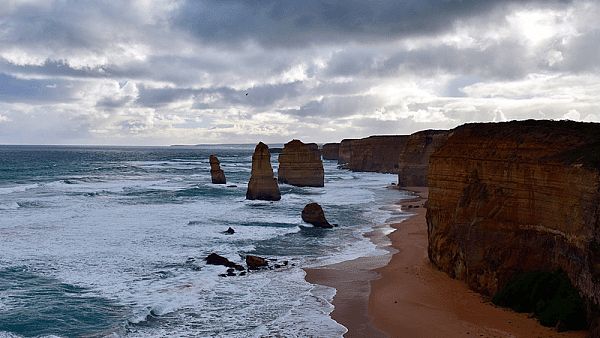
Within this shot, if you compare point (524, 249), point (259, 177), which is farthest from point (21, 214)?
point (524, 249)

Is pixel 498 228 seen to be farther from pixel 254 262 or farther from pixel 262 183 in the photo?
pixel 262 183

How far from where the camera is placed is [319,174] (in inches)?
2013

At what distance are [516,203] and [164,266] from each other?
13.7m

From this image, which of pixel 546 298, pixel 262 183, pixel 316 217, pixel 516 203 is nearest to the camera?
pixel 546 298

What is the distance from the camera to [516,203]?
12688mm

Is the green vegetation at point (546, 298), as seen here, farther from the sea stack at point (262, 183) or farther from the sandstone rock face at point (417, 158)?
the sandstone rock face at point (417, 158)

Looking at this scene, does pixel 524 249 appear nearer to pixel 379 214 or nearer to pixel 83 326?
pixel 83 326

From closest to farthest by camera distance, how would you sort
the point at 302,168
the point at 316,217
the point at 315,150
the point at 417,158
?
the point at 316,217, the point at 302,168, the point at 417,158, the point at 315,150

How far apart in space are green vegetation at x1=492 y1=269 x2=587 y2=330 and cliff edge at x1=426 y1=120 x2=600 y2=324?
226 millimetres

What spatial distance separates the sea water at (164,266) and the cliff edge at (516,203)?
4854 mm

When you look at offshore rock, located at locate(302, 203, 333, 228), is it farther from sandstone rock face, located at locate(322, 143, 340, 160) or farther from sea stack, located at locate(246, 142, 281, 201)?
sandstone rock face, located at locate(322, 143, 340, 160)

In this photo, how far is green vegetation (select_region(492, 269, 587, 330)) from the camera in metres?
10.2

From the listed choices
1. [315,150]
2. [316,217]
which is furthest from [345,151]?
[316,217]

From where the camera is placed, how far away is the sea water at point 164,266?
40.1ft
